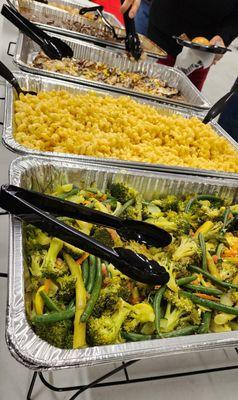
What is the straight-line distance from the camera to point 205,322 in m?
1.04

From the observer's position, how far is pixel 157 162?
166 centimetres

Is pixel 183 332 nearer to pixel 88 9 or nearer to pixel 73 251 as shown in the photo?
pixel 73 251

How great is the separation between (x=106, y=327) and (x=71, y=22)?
2.98 metres

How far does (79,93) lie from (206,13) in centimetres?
149

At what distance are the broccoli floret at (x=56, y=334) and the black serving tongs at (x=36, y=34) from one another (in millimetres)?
1942

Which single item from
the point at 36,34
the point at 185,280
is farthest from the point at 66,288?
the point at 36,34

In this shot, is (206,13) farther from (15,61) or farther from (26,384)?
(26,384)

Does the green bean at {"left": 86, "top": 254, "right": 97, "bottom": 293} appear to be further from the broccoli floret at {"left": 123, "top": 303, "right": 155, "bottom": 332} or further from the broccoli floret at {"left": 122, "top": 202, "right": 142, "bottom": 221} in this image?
the broccoli floret at {"left": 122, "top": 202, "right": 142, "bottom": 221}

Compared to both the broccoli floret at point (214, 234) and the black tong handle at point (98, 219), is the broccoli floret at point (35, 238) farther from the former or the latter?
the broccoli floret at point (214, 234)

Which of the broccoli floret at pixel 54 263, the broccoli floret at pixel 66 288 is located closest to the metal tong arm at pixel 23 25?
the broccoli floret at pixel 54 263

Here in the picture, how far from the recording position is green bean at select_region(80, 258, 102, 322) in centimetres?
92

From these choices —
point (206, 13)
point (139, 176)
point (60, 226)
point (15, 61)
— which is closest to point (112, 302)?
point (60, 226)

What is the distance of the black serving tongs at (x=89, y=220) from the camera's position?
0.92m

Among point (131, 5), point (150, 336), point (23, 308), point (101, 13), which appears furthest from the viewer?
point (101, 13)
